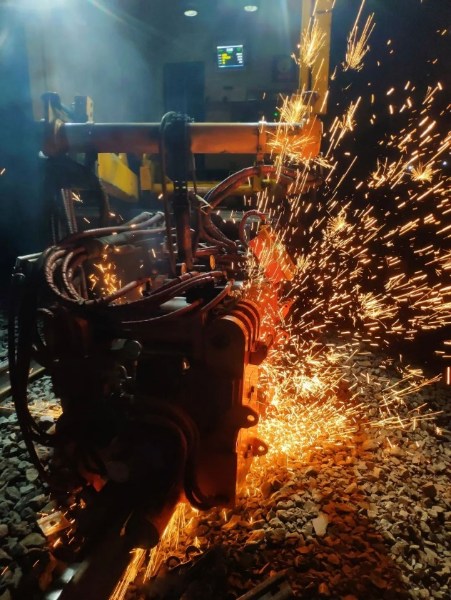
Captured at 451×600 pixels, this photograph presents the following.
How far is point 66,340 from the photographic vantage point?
72.4 inches

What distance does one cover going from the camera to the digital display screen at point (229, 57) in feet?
32.3

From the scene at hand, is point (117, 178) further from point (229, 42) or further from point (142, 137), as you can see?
point (229, 42)

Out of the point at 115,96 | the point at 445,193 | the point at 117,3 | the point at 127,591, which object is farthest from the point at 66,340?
the point at 445,193

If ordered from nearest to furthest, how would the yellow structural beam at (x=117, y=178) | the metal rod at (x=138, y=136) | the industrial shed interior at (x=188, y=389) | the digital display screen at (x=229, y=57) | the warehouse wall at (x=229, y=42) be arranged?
the industrial shed interior at (x=188, y=389) → the metal rod at (x=138, y=136) → the yellow structural beam at (x=117, y=178) → the warehouse wall at (x=229, y=42) → the digital display screen at (x=229, y=57)

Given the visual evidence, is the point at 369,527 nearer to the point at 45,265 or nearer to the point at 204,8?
the point at 45,265

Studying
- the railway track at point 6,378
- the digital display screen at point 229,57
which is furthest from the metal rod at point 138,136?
the digital display screen at point 229,57

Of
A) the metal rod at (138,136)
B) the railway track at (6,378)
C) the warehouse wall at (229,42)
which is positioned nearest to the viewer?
the metal rod at (138,136)

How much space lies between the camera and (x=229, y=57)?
9.96m

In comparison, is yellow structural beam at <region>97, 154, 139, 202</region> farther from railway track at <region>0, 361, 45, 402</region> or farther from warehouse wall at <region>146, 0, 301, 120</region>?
warehouse wall at <region>146, 0, 301, 120</region>

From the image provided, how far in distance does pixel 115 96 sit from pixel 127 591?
8.55 m

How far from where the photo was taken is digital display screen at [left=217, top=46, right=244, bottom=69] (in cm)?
984

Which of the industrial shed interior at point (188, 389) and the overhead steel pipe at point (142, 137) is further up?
the overhead steel pipe at point (142, 137)

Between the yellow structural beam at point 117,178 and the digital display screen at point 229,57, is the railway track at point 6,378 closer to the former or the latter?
the yellow structural beam at point 117,178

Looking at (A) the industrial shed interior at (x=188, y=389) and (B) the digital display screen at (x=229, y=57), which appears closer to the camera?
(A) the industrial shed interior at (x=188, y=389)
